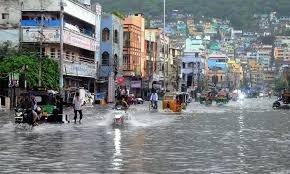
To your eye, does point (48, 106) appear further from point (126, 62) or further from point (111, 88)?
point (126, 62)

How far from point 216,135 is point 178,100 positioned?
33555mm

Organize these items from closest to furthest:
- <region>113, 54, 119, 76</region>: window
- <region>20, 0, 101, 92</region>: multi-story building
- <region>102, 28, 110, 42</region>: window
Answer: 1. <region>20, 0, 101, 92</region>: multi-story building
2. <region>102, 28, 110, 42</region>: window
3. <region>113, 54, 119, 76</region>: window

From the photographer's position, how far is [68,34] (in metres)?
73.6

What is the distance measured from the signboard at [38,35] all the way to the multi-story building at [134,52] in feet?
101

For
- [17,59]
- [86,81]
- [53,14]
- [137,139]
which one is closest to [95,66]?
[86,81]

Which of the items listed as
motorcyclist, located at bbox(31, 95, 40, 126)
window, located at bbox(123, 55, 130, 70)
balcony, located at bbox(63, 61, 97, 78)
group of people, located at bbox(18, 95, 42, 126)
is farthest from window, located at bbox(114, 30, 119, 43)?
motorcyclist, located at bbox(31, 95, 40, 126)

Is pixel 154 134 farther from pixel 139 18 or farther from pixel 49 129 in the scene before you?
pixel 139 18

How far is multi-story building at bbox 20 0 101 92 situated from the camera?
230ft

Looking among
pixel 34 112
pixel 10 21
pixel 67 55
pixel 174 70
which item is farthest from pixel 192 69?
pixel 34 112

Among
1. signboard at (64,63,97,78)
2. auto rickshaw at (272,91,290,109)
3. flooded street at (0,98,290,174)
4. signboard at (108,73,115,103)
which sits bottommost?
flooded street at (0,98,290,174)

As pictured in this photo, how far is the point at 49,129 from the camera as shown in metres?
29.5

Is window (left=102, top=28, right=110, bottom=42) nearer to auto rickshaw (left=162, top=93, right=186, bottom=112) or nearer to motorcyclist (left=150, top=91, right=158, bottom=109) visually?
auto rickshaw (left=162, top=93, right=186, bottom=112)

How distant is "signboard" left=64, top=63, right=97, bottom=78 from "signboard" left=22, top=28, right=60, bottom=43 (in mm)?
3280

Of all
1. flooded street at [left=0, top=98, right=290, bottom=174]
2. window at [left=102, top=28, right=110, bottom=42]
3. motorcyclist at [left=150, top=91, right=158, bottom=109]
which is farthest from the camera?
window at [left=102, top=28, right=110, bottom=42]
